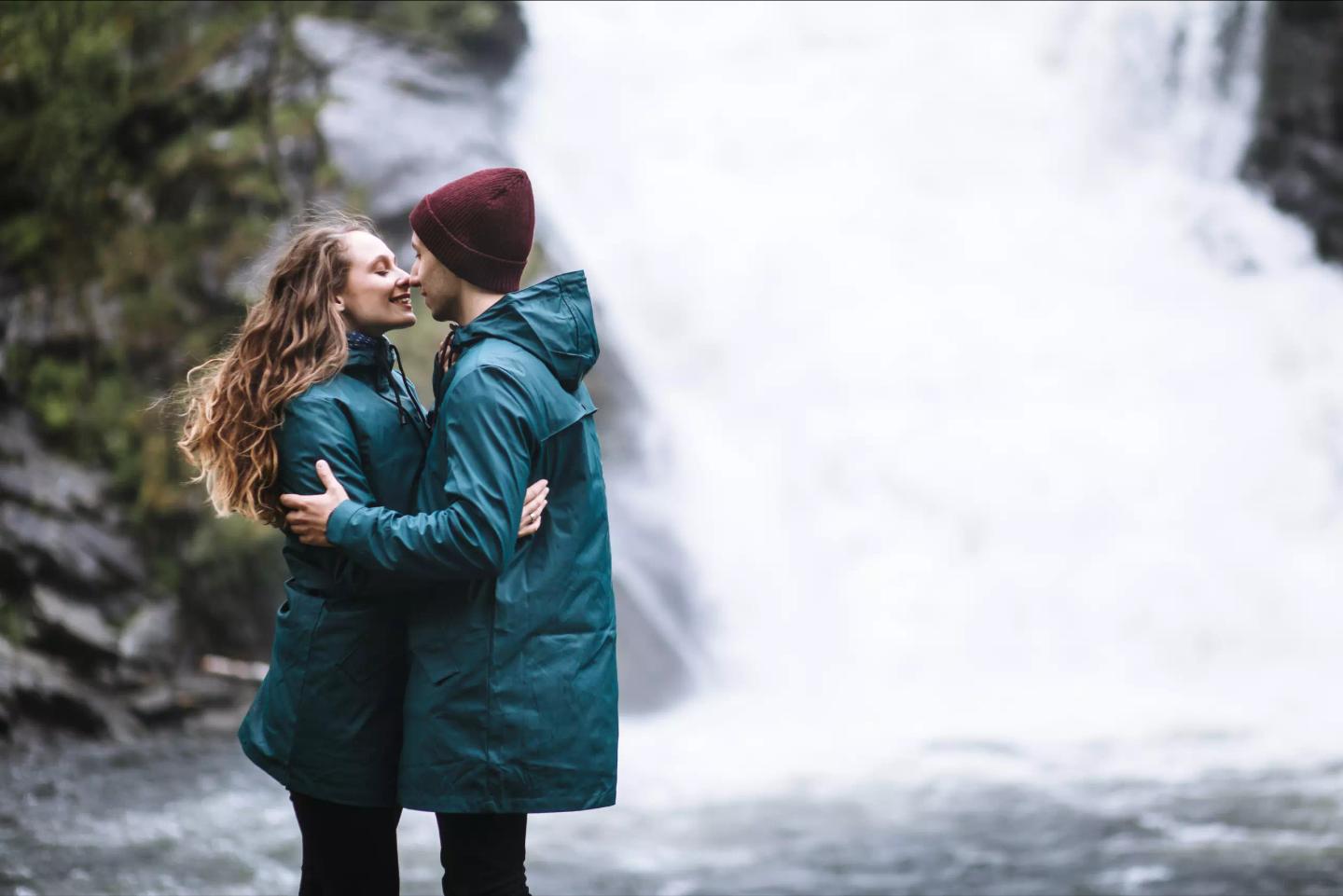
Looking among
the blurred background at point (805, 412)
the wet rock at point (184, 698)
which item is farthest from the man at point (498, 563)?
the wet rock at point (184, 698)

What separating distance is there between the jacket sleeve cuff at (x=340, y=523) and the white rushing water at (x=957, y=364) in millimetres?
4395

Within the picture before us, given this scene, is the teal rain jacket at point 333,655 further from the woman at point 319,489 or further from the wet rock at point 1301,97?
the wet rock at point 1301,97

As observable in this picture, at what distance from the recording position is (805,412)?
11.0 meters

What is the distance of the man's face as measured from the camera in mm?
2838

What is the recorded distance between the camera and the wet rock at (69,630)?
24.7ft

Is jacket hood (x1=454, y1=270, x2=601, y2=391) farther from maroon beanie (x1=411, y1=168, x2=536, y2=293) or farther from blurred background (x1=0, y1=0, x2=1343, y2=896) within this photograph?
blurred background (x1=0, y1=0, x2=1343, y2=896)

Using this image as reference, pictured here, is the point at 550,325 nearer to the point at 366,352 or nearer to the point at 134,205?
the point at 366,352

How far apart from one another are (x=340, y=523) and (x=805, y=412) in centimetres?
858

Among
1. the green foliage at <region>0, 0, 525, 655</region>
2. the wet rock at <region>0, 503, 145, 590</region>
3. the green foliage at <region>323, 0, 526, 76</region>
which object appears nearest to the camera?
the wet rock at <region>0, 503, 145, 590</region>

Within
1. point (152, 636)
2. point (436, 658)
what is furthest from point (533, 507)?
point (152, 636)

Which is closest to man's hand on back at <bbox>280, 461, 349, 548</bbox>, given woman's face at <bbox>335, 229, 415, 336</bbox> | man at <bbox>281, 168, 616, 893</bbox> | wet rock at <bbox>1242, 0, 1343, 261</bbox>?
man at <bbox>281, 168, 616, 893</bbox>

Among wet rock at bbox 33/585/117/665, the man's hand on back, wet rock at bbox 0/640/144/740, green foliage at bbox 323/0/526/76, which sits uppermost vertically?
green foliage at bbox 323/0/526/76

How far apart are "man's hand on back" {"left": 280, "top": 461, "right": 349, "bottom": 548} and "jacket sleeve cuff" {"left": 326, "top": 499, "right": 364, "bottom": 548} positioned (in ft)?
0.11

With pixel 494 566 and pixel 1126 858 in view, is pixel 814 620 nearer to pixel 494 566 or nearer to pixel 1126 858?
pixel 1126 858
